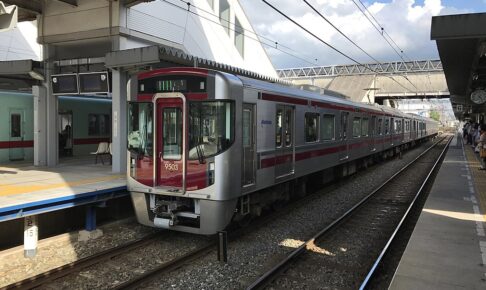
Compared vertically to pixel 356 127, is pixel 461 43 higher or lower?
higher

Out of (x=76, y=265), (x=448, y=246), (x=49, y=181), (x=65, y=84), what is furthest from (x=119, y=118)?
(x=448, y=246)

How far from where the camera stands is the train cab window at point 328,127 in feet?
38.7

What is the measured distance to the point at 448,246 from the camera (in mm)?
6797

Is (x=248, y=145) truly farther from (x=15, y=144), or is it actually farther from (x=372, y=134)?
(x=372, y=134)

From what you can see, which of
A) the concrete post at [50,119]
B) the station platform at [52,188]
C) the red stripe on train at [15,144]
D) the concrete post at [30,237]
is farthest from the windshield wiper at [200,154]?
the red stripe on train at [15,144]

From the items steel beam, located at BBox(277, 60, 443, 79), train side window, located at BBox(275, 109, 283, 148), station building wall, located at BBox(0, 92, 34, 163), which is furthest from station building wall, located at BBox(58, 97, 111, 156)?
steel beam, located at BBox(277, 60, 443, 79)

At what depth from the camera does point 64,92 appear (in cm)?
1245

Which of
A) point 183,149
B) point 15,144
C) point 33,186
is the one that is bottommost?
point 33,186

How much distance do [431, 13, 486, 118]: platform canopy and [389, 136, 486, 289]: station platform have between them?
3769 mm

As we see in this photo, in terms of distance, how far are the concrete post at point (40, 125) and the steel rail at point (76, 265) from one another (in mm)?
6762

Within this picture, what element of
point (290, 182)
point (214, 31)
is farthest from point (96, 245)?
point (214, 31)

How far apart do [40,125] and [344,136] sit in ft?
30.0

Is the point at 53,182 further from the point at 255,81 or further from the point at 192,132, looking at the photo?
the point at 255,81

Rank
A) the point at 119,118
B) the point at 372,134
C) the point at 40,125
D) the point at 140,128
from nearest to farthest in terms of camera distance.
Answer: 1. the point at 140,128
2. the point at 119,118
3. the point at 40,125
4. the point at 372,134
